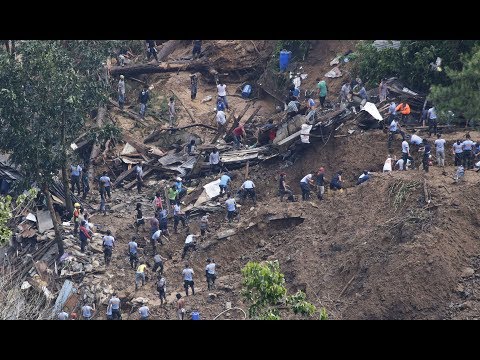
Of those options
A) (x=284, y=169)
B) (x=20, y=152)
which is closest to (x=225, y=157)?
(x=284, y=169)

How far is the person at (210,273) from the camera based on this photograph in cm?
2639

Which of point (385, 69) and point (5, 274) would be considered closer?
point (5, 274)

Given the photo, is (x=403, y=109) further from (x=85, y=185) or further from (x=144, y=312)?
(x=144, y=312)

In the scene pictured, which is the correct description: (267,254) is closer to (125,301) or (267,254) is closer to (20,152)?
(125,301)

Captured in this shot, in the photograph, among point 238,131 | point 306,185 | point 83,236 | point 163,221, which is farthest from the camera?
point 238,131

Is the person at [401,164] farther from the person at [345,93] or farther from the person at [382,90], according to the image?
the person at [345,93]

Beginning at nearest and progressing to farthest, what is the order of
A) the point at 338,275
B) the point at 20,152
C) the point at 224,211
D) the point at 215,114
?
1. the point at 338,275
2. the point at 20,152
3. the point at 224,211
4. the point at 215,114

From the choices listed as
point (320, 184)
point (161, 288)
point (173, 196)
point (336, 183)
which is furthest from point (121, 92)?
point (161, 288)

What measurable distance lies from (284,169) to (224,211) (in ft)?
7.45

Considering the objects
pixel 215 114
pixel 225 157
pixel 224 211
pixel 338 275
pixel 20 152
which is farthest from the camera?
pixel 215 114

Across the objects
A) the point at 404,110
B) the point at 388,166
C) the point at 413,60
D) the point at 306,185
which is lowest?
the point at 306,185

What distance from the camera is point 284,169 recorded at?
3061cm

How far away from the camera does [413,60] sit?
30.6 m

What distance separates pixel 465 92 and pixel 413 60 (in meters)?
→ 5.22
